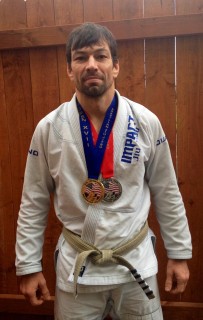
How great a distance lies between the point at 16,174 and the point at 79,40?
1.05 m

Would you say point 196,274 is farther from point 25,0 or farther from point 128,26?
point 25,0

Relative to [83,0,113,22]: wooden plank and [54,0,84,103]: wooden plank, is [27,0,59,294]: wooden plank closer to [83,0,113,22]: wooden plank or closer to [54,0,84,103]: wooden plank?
[54,0,84,103]: wooden plank

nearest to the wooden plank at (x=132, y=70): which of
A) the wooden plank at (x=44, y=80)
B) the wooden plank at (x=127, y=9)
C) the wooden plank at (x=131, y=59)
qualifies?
the wooden plank at (x=131, y=59)

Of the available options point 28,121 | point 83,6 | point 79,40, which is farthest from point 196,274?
point 83,6

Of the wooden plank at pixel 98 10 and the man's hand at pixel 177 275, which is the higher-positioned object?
the wooden plank at pixel 98 10

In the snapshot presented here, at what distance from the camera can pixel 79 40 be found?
1207 millimetres

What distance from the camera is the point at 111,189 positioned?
1.22 meters

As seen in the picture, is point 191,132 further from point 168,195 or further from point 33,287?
point 33,287

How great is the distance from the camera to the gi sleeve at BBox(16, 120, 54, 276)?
4.28ft

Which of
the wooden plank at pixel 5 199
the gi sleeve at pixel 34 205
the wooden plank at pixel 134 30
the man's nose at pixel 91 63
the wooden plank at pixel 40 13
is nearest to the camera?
the man's nose at pixel 91 63

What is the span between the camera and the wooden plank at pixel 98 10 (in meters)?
1.77

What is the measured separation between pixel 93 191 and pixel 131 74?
854 millimetres

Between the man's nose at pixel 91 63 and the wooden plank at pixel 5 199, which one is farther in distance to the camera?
the wooden plank at pixel 5 199

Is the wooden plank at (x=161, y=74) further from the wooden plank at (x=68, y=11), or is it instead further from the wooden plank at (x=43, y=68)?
the wooden plank at (x=43, y=68)
